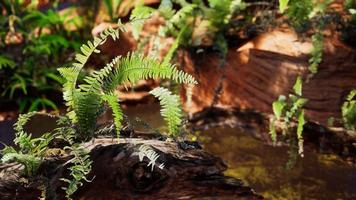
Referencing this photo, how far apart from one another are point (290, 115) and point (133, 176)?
7.10ft

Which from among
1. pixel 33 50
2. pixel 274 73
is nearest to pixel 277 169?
pixel 274 73

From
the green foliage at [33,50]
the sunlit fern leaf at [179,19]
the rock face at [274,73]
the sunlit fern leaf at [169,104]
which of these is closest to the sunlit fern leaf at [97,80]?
the sunlit fern leaf at [169,104]

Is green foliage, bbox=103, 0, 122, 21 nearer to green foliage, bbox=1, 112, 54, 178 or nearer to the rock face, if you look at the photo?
the rock face

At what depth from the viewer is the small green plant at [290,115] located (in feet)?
14.3

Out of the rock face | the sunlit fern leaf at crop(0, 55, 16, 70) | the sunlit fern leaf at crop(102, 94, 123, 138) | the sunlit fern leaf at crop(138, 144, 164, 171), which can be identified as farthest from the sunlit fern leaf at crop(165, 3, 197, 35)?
the sunlit fern leaf at crop(138, 144, 164, 171)

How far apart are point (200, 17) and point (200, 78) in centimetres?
91

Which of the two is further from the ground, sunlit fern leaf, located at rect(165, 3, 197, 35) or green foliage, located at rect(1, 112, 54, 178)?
sunlit fern leaf, located at rect(165, 3, 197, 35)

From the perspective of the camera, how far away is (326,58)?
513cm

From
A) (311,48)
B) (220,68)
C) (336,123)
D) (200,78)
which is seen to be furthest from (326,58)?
(200,78)

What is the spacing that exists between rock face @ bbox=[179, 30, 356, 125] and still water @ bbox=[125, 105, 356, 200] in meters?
0.47

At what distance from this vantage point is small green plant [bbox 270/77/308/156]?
4.37 m

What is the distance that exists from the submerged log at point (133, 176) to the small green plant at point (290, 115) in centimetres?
146

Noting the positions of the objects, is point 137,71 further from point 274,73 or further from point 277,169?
point 274,73

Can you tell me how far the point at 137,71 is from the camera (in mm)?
3145
